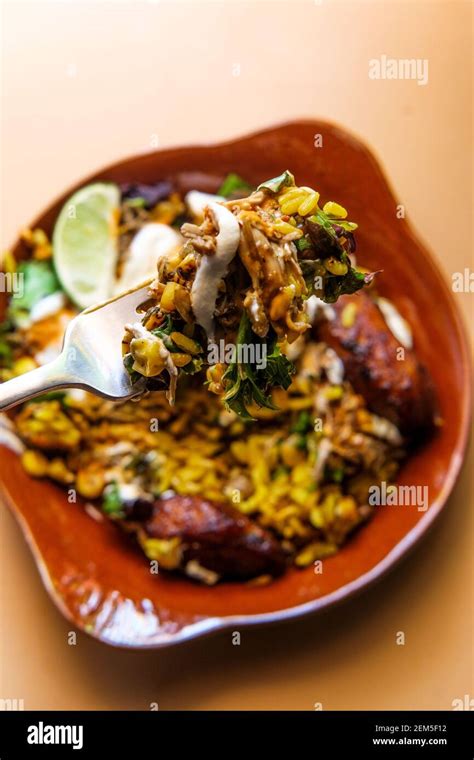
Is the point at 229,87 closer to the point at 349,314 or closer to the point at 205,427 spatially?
the point at 349,314

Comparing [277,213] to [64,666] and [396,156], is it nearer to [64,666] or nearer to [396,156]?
[396,156]

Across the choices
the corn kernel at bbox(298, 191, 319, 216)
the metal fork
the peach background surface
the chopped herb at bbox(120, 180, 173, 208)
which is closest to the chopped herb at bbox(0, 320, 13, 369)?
the peach background surface

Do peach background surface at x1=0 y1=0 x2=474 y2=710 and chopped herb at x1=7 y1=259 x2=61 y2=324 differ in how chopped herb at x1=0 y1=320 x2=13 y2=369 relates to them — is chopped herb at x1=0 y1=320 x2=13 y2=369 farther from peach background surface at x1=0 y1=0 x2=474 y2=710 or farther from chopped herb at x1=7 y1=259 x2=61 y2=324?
peach background surface at x1=0 y1=0 x2=474 y2=710

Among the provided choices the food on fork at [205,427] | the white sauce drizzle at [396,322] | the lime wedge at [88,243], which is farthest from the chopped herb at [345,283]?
the lime wedge at [88,243]

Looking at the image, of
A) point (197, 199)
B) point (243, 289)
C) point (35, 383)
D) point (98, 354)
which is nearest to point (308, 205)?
point (243, 289)

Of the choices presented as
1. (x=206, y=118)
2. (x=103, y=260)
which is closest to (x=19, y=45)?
(x=206, y=118)

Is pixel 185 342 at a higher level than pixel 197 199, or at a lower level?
lower

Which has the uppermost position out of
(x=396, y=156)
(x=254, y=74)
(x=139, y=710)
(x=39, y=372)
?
(x=254, y=74)
